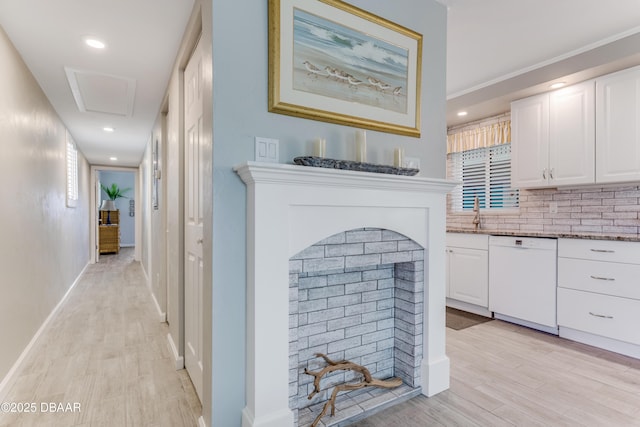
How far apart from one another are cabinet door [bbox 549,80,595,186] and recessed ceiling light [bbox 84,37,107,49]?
390 centimetres

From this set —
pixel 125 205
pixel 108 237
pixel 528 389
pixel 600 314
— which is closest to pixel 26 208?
pixel 528 389

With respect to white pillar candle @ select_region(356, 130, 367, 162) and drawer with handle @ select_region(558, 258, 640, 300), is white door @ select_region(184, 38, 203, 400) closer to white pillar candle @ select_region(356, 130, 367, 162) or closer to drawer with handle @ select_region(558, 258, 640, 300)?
white pillar candle @ select_region(356, 130, 367, 162)

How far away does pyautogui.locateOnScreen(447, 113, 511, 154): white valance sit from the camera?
373cm

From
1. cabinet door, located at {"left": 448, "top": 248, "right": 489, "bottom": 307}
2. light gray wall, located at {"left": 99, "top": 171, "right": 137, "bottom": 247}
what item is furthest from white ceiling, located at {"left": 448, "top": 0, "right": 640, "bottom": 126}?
light gray wall, located at {"left": 99, "top": 171, "right": 137, "bottom": 247}

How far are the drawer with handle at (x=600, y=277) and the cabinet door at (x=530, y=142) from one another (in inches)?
34.5

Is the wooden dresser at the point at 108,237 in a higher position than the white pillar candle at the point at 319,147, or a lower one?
lower

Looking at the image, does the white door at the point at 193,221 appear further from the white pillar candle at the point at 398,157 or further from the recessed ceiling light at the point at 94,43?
the white pillar candle at the point at 398,157

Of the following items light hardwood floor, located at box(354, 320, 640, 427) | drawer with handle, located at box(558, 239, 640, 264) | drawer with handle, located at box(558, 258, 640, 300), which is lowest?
light hardwood floor, located at box(354, 320, 640, 427)

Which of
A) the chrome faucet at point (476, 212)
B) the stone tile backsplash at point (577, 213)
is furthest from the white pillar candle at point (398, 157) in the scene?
the chrome faucet at point (476, 212)

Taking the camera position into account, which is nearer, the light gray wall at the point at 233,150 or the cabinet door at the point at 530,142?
the light gray wall at the point at 233,150

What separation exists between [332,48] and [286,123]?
0.49m

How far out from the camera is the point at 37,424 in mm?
1716

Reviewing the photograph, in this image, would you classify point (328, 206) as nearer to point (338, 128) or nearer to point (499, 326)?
point (338, 128)

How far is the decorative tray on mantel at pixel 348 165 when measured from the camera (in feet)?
4.99
